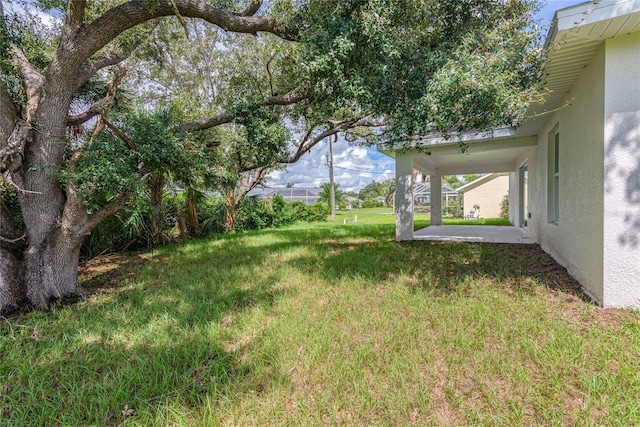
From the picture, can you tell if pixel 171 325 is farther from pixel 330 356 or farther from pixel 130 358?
pixel 330 356

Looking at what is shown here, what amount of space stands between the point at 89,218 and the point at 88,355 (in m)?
2.52

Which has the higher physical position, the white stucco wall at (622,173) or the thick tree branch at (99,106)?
the thick tree branch at (99,106)

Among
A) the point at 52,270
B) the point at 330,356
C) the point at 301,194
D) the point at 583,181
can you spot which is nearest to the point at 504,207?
the point at 583,181

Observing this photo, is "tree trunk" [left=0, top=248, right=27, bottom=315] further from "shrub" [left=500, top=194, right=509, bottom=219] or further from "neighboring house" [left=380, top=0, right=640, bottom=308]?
"shrub" [left=500, top=194, right=509, bottom=219]

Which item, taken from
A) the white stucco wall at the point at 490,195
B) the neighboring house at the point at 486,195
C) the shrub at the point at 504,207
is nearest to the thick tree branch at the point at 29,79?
the neighboring house at the point at 486,195

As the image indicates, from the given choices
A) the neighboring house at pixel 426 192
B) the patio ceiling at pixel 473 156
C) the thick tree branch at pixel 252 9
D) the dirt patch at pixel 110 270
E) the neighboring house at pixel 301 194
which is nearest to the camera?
the thick tree branch at pixel 252 9

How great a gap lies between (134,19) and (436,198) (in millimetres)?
13906

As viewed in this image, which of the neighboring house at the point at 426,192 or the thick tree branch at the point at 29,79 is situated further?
the neighboring house at the point at 426,192

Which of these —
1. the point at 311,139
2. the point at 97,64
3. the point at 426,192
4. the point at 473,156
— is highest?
the point at 97,64

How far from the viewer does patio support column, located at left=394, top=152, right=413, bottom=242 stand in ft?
30.0

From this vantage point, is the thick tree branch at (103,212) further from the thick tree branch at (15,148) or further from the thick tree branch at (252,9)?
the thick tree branch at (252,9)

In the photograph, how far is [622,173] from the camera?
3420 mm

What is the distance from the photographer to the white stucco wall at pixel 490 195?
23188mm

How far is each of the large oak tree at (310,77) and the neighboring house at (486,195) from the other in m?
21.2
